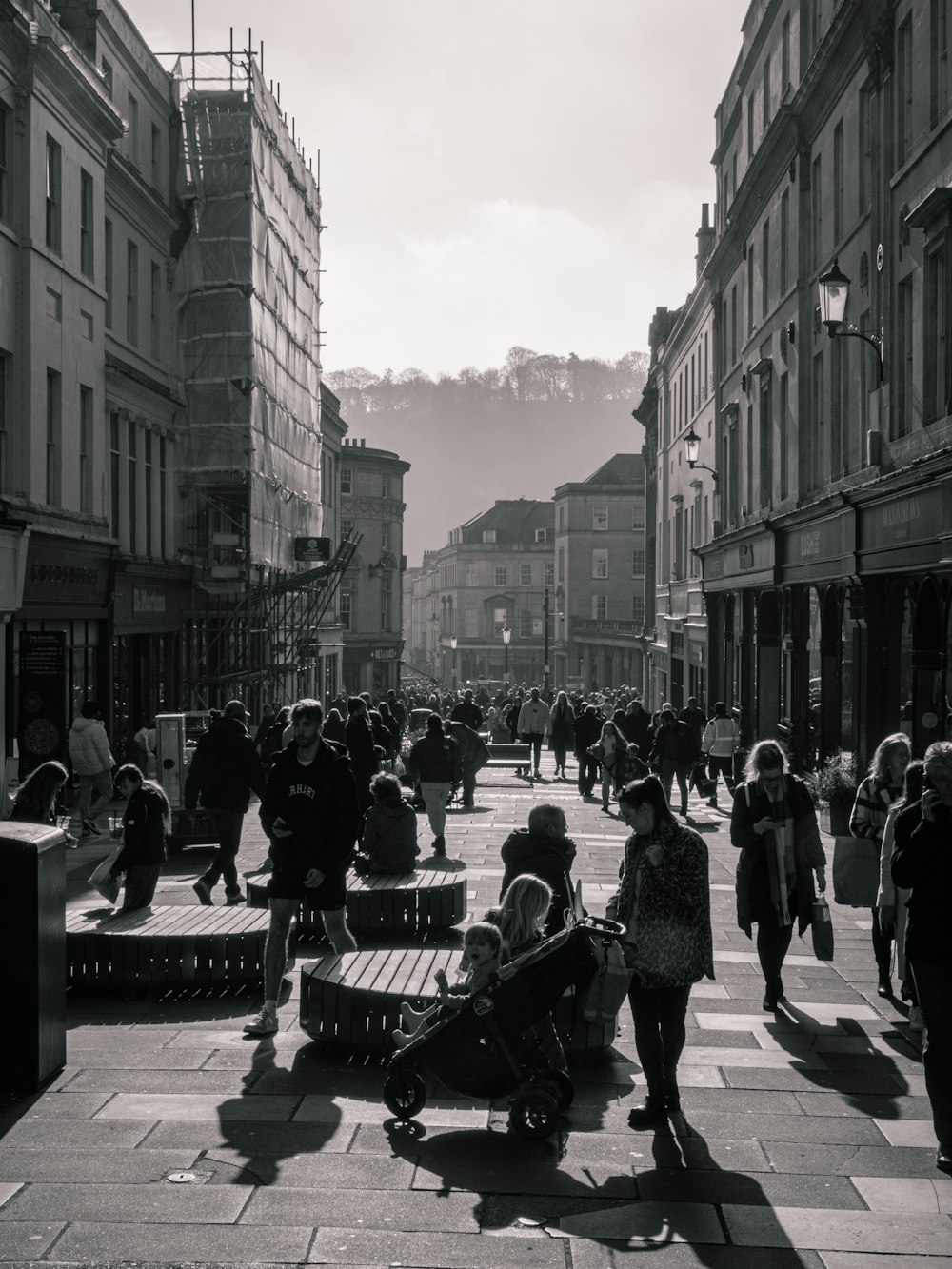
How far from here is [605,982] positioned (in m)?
6.91

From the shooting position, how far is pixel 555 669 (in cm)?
10319

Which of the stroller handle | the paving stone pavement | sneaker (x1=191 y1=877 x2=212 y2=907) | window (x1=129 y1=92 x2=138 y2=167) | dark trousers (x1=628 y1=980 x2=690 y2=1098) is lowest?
the paving stone pavement

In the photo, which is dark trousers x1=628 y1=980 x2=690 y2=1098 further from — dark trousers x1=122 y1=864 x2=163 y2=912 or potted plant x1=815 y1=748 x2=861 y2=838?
potted plant x1=815 y1=748 x2=861 y2=838

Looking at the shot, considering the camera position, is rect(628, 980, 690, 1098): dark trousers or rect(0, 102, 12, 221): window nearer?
rect(628, 980, 690, 1098): dark trousers

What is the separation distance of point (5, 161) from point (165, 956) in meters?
14.8

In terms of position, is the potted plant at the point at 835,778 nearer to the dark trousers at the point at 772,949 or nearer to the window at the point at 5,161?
the dark trousers at the point at 772,949

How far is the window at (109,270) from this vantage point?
26297 millimetres

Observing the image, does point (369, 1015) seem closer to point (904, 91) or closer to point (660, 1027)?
point (660, 1027)

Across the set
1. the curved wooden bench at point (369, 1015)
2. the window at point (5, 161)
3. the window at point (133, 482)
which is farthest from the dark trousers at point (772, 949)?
the window at point (133, 482)

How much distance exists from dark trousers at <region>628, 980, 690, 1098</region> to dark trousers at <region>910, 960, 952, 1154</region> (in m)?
1.09

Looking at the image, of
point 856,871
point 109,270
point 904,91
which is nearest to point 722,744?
point 904,91

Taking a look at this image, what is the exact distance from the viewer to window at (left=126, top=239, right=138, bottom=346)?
27.8 metres

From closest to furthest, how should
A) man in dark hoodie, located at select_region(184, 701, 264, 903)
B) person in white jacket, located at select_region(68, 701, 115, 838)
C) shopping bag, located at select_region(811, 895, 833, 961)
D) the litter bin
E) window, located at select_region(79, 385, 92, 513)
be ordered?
1. the litter bin
2. shopping bag, located at select_region(811, 895, 833, 961)
3. man in dark hoodie, located at select_region(184, 701, 264, 903)
4. person in white jacket, located at select_region(68, 701, 115, 838)
5. window, located at select_region(79, 385, 92, 513)

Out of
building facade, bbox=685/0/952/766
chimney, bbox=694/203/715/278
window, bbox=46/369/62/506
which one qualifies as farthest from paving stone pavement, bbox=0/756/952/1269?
chimney, bbox=694/203/715/278
